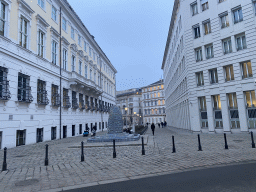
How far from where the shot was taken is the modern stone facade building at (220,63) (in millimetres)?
19562

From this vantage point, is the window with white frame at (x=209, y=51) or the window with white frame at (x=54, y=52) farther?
the window with white frame at (x=209, y=51)

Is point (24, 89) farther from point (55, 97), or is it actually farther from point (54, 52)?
point (54, 52)

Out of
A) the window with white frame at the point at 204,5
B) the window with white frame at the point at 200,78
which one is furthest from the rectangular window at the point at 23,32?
the window with white frame at the point at 204,5

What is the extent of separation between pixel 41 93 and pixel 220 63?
781 inches

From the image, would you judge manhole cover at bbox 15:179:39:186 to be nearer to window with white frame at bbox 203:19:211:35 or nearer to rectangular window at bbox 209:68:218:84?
rectangular window at bbox 209:68:218:84

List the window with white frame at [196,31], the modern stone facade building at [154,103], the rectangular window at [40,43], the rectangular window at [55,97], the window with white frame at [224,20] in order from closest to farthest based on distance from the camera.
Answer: the rectangular window at [40,43]
the rectangular window at [55,97]
the window with white frame at [224,20]
the window with white frame at [196,31]
the modern stone facade building at [154,103]

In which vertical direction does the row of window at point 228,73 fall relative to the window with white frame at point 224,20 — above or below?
below

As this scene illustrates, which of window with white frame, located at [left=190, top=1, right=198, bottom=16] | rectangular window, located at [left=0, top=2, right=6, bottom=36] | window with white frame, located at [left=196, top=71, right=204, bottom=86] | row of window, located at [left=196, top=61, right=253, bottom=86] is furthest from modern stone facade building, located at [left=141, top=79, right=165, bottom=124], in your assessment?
rectangular window, located at [left=0, top=2, right=6, bottom=36]

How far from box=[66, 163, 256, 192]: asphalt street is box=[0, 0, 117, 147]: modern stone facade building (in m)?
11.9

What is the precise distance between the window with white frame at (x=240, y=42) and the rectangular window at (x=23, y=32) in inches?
844

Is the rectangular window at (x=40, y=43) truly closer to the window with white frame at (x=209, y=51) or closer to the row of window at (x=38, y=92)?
the row of window at (x=38, y=92)

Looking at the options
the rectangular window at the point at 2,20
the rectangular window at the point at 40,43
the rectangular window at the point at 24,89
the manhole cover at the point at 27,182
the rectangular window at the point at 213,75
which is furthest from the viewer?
the rectangular window at the point at 213,75

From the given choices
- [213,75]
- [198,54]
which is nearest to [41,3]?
[198,54]

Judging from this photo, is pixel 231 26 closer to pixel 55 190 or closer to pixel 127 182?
pixel 127 182
